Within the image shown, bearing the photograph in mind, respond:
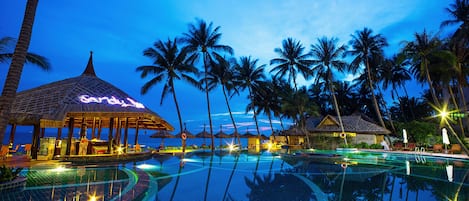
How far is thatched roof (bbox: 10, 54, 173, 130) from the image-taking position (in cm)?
1198

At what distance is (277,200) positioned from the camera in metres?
6.13

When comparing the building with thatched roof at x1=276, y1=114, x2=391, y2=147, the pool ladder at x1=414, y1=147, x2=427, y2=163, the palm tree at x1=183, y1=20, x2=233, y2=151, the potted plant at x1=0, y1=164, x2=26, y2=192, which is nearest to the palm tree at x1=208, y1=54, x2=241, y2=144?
the palm tree at x1=183, y1=20, x2=233, y2=151

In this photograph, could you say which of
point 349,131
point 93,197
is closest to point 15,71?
point 93,197

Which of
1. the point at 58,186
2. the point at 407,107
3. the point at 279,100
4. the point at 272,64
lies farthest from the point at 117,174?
the point at 407,107

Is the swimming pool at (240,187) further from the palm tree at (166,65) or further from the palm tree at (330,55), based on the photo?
the palm tree at (330,55)

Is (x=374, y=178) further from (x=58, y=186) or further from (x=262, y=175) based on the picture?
(x=58, y=186)

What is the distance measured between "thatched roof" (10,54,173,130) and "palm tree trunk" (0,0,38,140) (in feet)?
18.1

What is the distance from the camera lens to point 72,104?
1290 centimetres

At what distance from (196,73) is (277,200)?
1873cm

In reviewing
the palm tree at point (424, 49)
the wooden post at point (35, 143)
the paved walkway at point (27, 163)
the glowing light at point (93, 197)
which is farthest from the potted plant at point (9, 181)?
the palm tree at point (424, 49)

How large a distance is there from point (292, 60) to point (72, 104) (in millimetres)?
22741

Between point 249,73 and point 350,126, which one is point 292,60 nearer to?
point 249,73

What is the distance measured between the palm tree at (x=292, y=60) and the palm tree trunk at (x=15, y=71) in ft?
82.1

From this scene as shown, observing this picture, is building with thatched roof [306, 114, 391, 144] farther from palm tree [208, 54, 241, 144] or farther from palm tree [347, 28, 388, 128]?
palm tree [208, 54, 241, 144]
